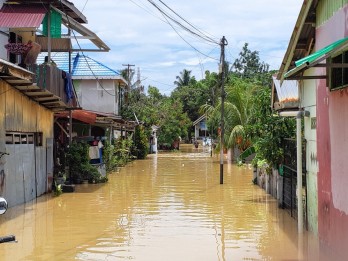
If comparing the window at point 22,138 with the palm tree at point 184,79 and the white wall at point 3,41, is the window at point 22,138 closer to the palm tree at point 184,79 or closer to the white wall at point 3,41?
the white wall at point 3,41

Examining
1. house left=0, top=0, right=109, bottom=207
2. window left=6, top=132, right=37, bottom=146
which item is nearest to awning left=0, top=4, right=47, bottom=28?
house left=0, top=0, right=109, bottom=207

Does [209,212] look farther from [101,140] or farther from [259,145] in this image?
[101,140]

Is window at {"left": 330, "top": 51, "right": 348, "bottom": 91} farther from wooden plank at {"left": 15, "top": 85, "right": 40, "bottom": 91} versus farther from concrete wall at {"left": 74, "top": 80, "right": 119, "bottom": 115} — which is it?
concrete wall at {"left": 74, "top": 80, "right": 119, "bottom": 115}

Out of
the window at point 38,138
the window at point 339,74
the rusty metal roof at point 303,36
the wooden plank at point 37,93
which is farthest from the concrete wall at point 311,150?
the window at point 38,138

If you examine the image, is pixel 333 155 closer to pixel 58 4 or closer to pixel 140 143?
pixel 58 4

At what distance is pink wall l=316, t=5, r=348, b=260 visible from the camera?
852 centimetres

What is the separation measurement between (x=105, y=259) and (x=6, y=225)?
4563 millimetres

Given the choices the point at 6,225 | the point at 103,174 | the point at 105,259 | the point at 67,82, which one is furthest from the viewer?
the point at 103,174

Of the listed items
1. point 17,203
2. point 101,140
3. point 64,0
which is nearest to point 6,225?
point 17,203

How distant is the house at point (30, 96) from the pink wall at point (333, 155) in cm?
743

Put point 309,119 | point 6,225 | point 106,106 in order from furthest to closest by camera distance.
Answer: point 106,106, point 6,225, point 309,119

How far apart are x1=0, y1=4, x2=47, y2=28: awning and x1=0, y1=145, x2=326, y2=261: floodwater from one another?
5998 mm

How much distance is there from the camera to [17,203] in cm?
1609

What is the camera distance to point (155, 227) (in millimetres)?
12633
